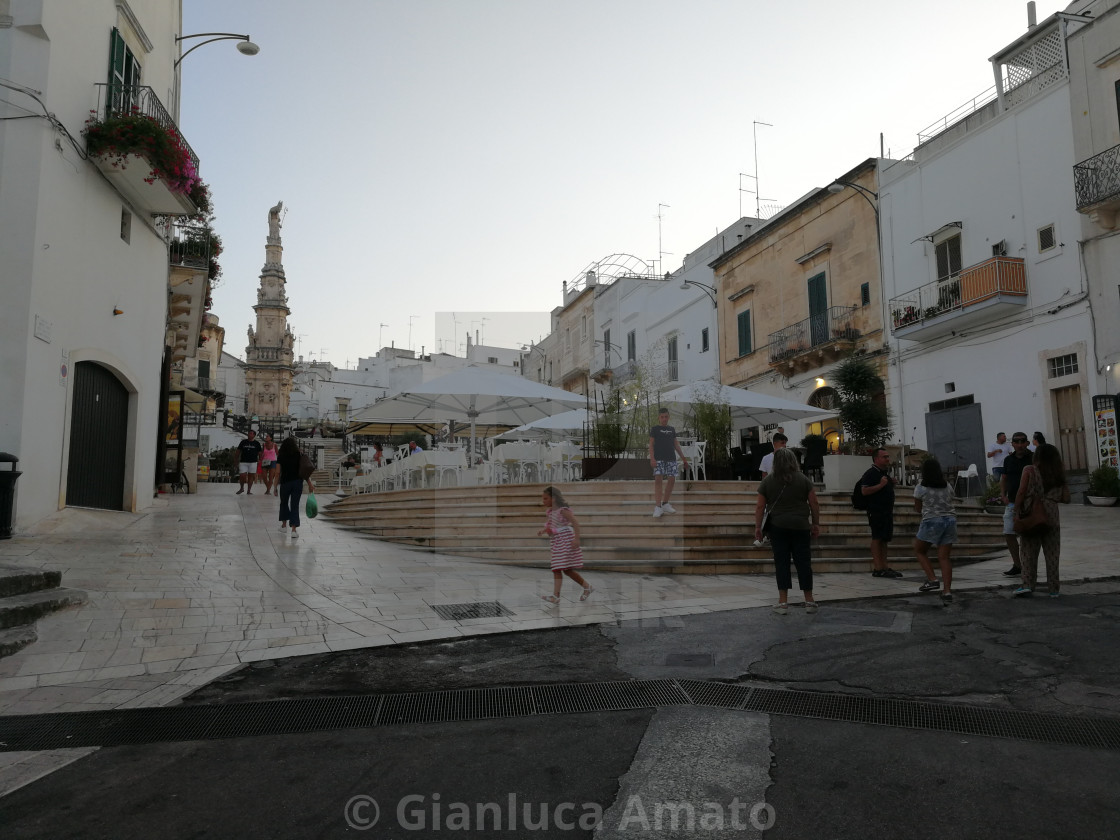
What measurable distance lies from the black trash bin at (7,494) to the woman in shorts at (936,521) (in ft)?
32.6

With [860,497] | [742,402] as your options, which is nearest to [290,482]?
[860,497]

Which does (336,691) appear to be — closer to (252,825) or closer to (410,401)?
(252,825)

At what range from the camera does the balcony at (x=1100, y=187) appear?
48.6 feet

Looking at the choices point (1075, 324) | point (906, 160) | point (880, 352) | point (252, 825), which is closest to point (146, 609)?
point (252, 825)

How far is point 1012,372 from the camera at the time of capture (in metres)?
17.2

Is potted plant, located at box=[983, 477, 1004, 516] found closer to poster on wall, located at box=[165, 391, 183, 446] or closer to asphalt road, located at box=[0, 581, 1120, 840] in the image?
asphalt road, located at box=[0, 581, 1120, 840]

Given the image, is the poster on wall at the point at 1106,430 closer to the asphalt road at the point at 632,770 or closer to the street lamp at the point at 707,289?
the asphalt road at the point at 632,770

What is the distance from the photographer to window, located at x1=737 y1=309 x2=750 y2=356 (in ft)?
88.2

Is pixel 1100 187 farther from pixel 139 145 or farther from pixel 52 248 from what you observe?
pixel 52 248

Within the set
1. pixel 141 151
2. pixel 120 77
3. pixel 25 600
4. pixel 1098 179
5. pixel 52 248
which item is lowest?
pixel 25 600

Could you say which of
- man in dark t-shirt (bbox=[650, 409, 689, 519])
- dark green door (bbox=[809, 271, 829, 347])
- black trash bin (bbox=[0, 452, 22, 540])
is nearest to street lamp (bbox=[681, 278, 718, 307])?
dark green door (bbox=[809, 271, 829, 347])

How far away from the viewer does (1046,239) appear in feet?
54.5

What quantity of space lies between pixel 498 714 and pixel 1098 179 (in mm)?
16314

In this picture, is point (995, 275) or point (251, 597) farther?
point (995, 275)
